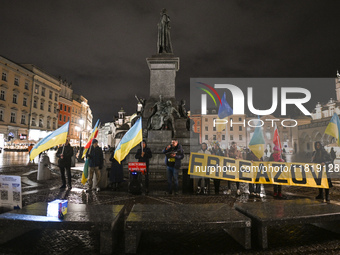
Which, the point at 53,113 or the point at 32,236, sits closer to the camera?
the point at 32,236

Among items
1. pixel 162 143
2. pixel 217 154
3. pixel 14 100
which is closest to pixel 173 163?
pixel 162 143

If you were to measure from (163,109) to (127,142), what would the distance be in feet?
23.0

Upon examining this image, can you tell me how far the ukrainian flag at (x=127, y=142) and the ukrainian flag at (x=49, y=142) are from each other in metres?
1.65

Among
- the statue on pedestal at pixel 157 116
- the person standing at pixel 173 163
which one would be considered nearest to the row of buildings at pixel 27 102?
the statue on pedestal at pixel 157 116

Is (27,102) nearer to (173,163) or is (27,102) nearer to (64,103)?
(64,103)

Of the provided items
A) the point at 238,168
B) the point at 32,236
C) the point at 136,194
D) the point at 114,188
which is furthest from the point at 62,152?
the point at 238,168

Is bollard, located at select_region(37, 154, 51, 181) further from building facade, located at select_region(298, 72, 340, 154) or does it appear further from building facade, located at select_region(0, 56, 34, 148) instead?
building facade, located at select_region(298, 72, 340, 154)

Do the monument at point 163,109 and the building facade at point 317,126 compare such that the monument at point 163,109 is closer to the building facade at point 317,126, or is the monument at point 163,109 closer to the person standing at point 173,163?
the person standing at point 173,163

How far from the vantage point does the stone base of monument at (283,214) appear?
3389mm

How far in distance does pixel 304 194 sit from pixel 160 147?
7.13 m

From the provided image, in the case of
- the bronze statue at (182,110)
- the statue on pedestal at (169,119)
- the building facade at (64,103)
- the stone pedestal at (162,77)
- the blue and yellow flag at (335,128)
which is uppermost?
the building facade at (64,103)

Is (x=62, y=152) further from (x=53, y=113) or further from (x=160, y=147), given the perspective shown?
(x=53, y=113)

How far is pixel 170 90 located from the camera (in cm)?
1557

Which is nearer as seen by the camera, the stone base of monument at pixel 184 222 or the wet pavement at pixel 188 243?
the stone base of monument at pixel 184 222
